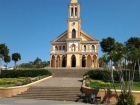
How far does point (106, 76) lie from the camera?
24.3 m

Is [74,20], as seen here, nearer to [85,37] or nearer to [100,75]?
[85,37]

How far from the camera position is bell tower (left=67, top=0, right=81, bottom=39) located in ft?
159

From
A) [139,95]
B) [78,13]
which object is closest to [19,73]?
[139,95]

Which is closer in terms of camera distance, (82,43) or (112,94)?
(112,94)

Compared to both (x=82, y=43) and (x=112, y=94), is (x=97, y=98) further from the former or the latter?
(x=82, y=43)

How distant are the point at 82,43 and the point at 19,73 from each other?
23984 mm

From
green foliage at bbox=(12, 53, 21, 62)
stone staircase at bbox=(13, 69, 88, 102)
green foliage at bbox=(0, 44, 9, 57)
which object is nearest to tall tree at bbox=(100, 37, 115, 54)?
green foliage at bbox=(0, 44, 9, 57)

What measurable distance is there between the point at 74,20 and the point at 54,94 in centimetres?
3565

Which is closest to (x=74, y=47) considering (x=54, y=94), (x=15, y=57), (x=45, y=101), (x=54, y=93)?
(x=15, y=57)

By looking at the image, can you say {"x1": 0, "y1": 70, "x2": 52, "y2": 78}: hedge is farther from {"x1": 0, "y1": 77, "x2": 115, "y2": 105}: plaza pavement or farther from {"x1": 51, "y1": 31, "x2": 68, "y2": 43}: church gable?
{"x1": 51, "y1": 31, "x2": 68, "y2": 43}: church gable

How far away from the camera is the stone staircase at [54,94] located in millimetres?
14977

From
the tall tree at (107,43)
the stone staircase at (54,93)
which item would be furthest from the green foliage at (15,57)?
the stone staircase at (54,93)

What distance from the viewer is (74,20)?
162ft

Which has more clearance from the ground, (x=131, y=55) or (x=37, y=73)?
(x=131, y=55)
